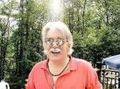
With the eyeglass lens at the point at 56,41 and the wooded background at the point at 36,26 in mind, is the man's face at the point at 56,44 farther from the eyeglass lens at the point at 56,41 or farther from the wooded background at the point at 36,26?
the wooded background at the point at 36,26

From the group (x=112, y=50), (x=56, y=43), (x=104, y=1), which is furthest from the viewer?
(x=104, y=1)

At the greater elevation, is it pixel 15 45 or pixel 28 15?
pixel 28 15

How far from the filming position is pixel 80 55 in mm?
30000

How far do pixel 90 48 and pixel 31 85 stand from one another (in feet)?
90.7

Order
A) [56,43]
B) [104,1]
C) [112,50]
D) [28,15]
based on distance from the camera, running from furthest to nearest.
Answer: [104,1]
[28,15]
[112,50]
[56,43]

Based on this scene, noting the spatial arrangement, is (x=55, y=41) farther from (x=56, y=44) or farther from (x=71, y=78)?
(x=71, y=78)

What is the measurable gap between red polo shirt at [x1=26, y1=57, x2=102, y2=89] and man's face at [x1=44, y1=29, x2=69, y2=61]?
15cm

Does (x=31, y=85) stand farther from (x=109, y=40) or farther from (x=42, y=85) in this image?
(x=109, y=40)

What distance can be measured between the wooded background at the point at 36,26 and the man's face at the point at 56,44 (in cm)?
2736

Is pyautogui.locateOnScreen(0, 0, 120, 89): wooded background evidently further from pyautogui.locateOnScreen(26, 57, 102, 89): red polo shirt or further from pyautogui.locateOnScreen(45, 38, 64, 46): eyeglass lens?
pyautogui.locateOnScreen(45, 38, 64, 46): eyeglass lens

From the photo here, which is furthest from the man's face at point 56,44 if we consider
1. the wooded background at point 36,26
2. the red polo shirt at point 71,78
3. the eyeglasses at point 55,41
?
the wooded background at point 36,26

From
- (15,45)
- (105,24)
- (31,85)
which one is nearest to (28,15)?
(15,45)

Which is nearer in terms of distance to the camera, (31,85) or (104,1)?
(31,85)

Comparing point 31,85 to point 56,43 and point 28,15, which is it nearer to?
point 56,43
